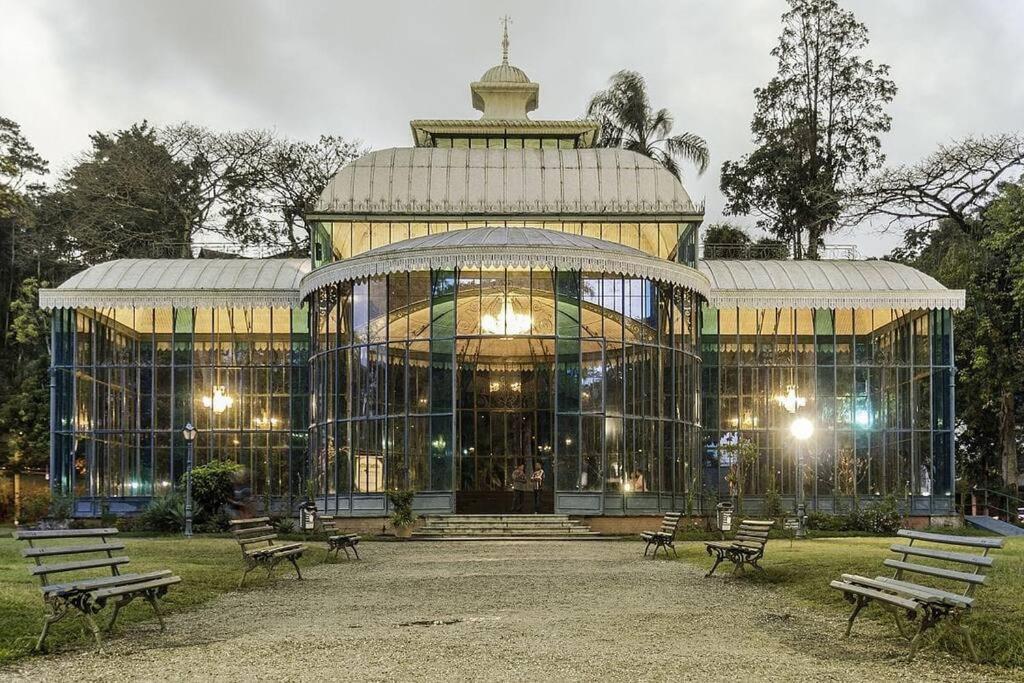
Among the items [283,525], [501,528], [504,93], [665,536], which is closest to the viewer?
[665,536]

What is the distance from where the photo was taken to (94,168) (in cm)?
5081

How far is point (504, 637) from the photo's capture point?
11.6 meters

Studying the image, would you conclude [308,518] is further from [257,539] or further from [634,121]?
[634,121]

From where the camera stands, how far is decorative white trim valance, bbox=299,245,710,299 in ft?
93.2

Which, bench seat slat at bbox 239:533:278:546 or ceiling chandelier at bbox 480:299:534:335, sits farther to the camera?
ceiling chandelier at bbox 480:299:534:335

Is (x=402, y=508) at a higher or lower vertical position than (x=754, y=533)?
lower

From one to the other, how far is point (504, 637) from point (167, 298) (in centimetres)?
2530

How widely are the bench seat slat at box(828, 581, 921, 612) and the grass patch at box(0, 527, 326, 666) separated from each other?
699 centimetres

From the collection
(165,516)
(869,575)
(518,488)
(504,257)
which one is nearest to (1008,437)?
(518,488)

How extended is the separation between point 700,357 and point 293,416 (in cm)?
1164

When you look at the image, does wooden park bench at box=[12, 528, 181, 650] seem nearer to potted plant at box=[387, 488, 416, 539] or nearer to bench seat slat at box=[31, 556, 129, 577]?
→ bench seat slat at box=[31, 556, 129, 577]

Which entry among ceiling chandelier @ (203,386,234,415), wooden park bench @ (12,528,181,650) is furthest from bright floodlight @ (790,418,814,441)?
ceiling chandelier @ (203,386,234,415)

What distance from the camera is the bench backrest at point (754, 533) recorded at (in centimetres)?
1784

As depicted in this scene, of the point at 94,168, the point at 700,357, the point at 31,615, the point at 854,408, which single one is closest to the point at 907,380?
the point at 854,408
